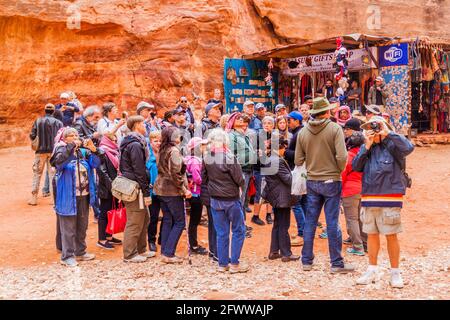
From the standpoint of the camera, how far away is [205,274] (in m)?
5.71

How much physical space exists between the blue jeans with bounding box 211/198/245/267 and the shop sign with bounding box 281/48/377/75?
893 cm

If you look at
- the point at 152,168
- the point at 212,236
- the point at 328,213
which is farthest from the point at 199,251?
the point at 328,213

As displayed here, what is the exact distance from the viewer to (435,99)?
16656 mm

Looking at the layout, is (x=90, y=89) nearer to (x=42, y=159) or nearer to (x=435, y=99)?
(x=42, y=159)

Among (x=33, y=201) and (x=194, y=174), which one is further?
(x=33, y=201)

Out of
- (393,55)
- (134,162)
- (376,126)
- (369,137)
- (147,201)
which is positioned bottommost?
(147,201)

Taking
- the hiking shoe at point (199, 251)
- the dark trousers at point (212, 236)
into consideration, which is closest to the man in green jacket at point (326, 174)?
the dark trousers at point (212, 236)

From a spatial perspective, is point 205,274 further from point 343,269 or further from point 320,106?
point 320,106

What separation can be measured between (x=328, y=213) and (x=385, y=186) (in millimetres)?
800

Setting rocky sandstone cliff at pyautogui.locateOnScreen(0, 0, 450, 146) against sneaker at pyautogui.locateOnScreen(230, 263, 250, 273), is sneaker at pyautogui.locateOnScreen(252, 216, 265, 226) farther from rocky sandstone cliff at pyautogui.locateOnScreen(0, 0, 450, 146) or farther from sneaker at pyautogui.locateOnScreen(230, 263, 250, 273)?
rocky sandstone cliff at pyautogui.locateOnScreen(0, 0, 450, 146)

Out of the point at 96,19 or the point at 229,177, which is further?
the point at 96,19

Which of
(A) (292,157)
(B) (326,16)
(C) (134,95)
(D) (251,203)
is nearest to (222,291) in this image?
(A) (292,157)

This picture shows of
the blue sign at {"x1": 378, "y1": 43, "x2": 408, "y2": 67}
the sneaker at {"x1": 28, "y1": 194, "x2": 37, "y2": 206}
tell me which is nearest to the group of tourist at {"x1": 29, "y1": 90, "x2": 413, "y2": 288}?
the sneaker at {"x1": 28, "y1": 194, "x2": 37, "y2": 206}

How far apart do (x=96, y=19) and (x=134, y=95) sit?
111 inches
